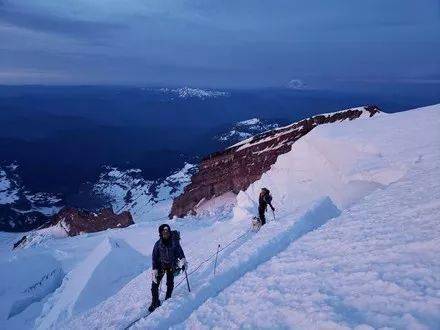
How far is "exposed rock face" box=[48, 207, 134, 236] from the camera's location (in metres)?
52.0

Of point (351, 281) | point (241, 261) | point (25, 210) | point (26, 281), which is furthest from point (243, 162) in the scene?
point (25, 210)

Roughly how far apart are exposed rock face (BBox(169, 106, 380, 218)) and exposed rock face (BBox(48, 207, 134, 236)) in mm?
7121

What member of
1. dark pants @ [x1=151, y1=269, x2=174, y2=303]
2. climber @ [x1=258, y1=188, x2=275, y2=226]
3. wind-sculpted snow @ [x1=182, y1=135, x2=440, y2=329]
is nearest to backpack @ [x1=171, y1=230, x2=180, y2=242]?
dark pants @ [x1=151, y1=269, x2=174, y2=303]

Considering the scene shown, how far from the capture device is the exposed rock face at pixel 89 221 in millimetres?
52031

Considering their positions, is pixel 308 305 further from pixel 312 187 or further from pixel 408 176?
pixel 312 187

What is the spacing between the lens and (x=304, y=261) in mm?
11094

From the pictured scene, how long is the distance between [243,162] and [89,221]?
1923 centimetres

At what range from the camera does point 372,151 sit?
88.1ft

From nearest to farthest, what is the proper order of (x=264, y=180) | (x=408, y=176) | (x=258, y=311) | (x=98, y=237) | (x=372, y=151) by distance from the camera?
1. (x=258, y=311)
2. (x=408, y=176)
3. (x=372, y=151)
4. (x=98, y=237)
5. (x=264, y=180)

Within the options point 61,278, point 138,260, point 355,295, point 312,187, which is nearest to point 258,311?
point 355,295

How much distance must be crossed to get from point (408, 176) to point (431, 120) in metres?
12.9

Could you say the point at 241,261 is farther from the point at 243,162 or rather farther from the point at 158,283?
the point at 243,162

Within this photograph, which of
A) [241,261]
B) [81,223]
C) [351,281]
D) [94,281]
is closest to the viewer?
[351,281]

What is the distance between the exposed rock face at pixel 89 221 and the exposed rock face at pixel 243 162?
712 cm
